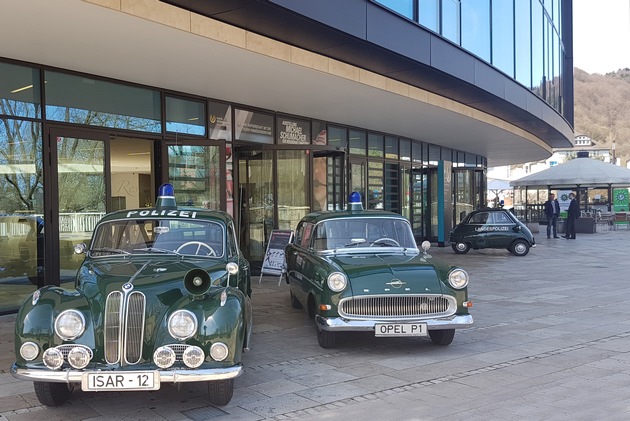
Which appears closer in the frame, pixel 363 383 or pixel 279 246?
pixel 363 383

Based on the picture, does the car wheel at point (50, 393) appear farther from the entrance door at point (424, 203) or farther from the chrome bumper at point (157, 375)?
the entrance door at point (424, 203)

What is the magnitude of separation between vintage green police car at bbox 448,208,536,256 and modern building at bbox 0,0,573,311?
2.89m

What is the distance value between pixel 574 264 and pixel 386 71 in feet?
27.2

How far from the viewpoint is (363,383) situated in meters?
5.47

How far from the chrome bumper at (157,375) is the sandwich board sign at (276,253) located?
728cm

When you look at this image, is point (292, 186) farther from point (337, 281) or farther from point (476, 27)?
point (337, 281)

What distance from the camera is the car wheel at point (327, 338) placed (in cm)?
669

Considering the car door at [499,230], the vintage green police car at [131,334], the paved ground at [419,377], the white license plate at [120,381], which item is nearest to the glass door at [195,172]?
the paved ground at [419,377]

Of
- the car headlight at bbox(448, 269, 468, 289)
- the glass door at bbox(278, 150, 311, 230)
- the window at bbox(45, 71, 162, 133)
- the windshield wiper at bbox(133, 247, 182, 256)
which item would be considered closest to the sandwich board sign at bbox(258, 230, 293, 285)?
the glass door at bbox(278, 150, 311, 230)

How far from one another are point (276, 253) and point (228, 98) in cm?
372

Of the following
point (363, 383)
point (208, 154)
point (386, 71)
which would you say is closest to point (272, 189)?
point (208, 154)

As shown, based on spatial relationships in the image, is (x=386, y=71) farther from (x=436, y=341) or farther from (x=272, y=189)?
(x=436, y=341)

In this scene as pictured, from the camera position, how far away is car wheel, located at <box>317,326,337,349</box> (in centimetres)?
669

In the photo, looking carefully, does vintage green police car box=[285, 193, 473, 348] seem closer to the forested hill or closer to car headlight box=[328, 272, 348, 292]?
car headlight box=[328, 272, 348, 292]
